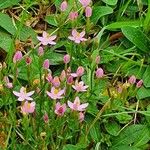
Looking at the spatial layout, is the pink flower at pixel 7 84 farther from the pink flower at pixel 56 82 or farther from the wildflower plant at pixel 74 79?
the pink flower at pixel 56 82

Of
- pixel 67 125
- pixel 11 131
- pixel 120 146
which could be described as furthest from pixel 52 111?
pixel 120 146

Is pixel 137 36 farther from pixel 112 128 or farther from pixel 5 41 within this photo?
pixel 5 41

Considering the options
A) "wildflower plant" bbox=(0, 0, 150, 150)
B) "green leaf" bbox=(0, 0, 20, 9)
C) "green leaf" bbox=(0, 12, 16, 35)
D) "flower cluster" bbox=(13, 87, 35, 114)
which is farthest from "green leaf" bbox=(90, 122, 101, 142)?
"green leaf" bbox=(0, 0, 20, 9)

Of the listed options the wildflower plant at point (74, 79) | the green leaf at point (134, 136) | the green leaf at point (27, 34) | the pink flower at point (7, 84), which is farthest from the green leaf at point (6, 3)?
the green leaf at point (134, 136)

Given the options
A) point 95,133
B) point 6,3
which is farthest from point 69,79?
point 6,3

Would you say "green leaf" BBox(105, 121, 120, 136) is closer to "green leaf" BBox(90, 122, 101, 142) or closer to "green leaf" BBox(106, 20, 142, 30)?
"green leaf" BBox(90, 122, 101, 142)

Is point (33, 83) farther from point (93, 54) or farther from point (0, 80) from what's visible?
point (93, 54)

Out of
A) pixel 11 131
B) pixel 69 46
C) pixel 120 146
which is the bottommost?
pixel 120 146
